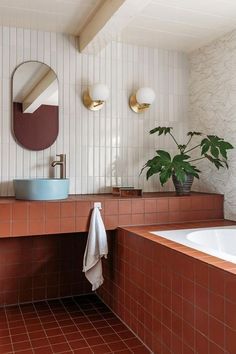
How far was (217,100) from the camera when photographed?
2941 millimetres

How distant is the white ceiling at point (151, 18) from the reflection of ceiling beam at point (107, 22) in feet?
0.19

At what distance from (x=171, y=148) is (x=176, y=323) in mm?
1855

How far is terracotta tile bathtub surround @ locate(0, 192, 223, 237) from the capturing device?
2.25m

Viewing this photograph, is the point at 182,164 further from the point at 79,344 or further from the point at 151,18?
the point at 79,344

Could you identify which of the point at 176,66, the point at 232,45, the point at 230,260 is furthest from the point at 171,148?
the point at 230,260

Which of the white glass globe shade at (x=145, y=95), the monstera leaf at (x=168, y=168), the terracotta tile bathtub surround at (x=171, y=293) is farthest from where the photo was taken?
the white glass globe shade at (x=145, y=95)

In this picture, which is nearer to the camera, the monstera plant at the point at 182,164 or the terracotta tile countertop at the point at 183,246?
the terracotta tile countertop at the point at 183,246

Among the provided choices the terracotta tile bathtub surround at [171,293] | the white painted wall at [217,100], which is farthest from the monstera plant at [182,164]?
the terracotta tile bathtub surround at [171,293]

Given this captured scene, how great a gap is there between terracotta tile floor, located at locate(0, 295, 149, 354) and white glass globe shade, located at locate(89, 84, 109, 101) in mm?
1656

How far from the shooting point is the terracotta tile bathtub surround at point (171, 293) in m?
1.43

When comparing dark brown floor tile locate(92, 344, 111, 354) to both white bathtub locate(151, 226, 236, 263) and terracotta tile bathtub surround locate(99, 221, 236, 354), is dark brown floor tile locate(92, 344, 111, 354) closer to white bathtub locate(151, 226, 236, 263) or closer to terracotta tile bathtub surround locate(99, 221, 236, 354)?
terracotta tile bathtub surround locate(99, 221, 236, 354)

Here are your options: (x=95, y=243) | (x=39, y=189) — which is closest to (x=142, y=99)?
(x=39, y=189)

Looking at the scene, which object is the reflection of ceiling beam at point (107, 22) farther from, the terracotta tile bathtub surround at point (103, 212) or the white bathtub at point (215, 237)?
the white bathtub at point (215, 237)

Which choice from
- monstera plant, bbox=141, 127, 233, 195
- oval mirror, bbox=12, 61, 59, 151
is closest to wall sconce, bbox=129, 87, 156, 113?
monstera plant, bbox=141, 127, 233, 195
